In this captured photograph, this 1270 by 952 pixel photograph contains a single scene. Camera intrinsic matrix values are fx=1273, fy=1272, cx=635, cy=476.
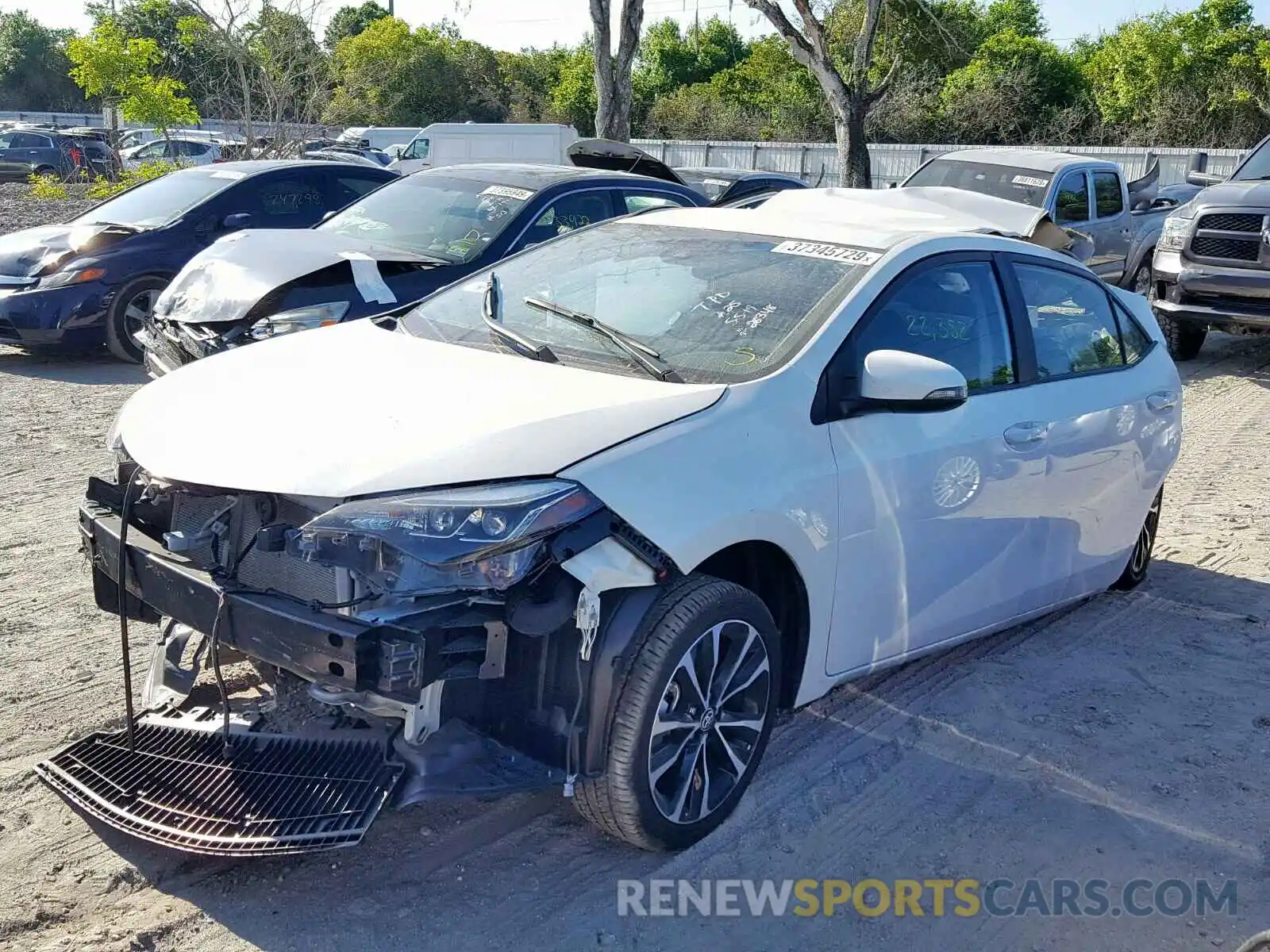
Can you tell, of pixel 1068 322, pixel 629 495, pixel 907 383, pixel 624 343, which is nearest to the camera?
pixel 629 495

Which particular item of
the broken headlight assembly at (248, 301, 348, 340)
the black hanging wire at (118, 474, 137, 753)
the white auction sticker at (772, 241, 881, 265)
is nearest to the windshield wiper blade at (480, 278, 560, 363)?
the white auction sticker at (772, 241, 881, 265)

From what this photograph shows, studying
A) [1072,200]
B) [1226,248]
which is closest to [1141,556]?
[1226,248]

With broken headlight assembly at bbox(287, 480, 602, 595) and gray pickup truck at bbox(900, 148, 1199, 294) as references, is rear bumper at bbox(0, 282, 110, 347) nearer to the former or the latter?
broken headlight assembly at bbox(287, 480, 602, 595)

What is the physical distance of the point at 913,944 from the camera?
3.33 meters

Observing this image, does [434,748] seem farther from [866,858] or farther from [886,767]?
[886,767]

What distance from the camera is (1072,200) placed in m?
13.7

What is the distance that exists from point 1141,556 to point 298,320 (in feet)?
15.2

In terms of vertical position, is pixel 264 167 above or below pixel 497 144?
below

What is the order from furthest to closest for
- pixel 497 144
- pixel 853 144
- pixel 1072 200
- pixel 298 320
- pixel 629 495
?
pixel 497 144 → pixel 853 144 → pixel 1072 200 → pixel 298 320 → pixel 629 495

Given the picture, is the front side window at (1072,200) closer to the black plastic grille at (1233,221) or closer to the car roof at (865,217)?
the black plastic grille at (1233,221)

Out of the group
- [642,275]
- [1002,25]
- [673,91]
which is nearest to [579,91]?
[673,91]

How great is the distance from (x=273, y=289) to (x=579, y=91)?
129 feet

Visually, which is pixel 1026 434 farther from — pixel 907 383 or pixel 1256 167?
pixel 1256 167
